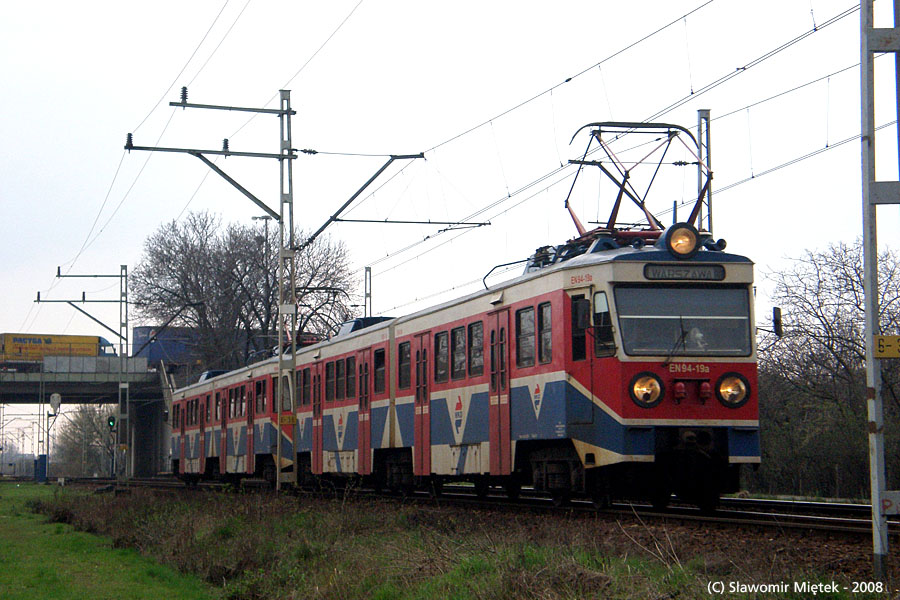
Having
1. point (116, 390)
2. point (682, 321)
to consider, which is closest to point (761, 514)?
point (682, 321)

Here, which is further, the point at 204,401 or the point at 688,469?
the point at 204,401

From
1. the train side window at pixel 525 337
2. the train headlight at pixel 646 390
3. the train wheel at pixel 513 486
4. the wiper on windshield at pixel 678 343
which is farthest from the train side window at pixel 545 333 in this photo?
the train wheel at pixel 513 486

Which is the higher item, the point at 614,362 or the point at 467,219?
the point at 467,219

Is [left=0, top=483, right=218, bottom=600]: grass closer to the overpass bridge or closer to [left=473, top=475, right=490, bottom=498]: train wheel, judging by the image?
[left=473, top=475, right=490, bottom=498]: train wheel

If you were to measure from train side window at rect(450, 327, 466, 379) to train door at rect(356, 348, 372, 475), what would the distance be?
395cm

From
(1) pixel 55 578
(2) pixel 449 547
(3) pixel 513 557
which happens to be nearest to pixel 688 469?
(2) pixel 449 547

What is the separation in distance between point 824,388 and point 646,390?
56.5 ft

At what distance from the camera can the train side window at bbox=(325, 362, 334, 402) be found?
23375 mm

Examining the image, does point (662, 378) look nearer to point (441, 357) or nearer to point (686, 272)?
point (686, 272)

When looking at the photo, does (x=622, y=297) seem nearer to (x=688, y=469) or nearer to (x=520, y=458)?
(x=688, y=469)

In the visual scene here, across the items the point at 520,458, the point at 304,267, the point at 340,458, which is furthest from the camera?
the point at 304,267

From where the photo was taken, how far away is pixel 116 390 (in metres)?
64.9

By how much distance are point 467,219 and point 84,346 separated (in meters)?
76.5

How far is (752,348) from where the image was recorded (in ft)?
44.5
